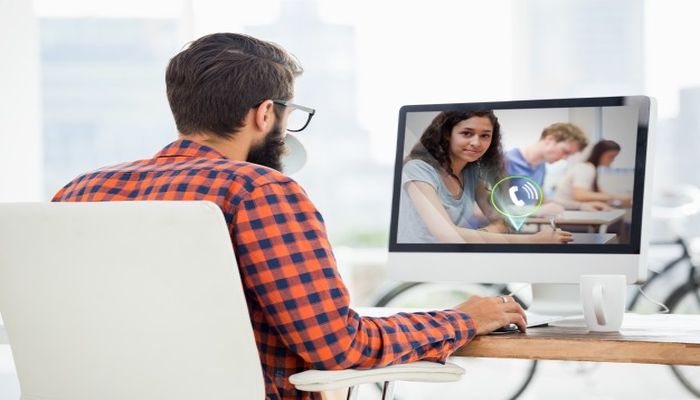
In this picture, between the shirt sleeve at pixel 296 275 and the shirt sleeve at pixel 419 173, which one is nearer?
the shirt sleeve at pixel 296 275

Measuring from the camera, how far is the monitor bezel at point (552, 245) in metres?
1.79

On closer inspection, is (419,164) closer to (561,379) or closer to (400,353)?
(400,353)

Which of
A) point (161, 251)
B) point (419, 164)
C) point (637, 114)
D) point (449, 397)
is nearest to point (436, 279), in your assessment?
point (419, 164)

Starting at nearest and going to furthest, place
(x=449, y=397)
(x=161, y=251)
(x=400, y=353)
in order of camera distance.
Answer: (x=161, y=251)
(x=400, y=353)
(x=449, y=397)

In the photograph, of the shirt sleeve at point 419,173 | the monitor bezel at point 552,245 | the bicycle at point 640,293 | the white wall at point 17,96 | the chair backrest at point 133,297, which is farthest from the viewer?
the white wall at point 17,96

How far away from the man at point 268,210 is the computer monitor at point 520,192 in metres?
0.27

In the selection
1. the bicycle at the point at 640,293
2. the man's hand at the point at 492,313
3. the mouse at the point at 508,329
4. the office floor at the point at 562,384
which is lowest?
the office floor at the point at 562,384

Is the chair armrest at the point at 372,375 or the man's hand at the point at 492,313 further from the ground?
the man's hand at the point at 492,313

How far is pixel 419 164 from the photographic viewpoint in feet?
6.32

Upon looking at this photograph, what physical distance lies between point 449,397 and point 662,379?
0.96m

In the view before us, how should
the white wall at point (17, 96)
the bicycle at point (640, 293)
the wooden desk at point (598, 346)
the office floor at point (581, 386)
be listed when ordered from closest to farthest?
the wooden desk at point (598, 346) → the bicycle at point (640, 293) → the office floor at point (581, 386) → the white wall at point (17, 96)

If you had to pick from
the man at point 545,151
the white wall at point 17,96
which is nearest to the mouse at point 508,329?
the man at point 545,151

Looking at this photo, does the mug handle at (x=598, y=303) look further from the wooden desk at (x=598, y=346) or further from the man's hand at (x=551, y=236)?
the man's hand at (x=551, y=236)

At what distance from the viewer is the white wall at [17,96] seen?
5.02 meters
